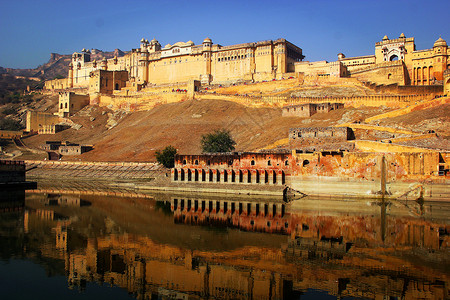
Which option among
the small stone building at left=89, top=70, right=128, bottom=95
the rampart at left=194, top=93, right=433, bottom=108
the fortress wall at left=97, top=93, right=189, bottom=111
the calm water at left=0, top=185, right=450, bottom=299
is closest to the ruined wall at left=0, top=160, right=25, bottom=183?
the calm water at left=0, top=185, right=450, bottom=299

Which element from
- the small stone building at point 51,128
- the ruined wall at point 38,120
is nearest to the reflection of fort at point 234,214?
the small stone building at point 51,128

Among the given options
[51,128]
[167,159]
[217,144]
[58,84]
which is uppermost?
[58,84]

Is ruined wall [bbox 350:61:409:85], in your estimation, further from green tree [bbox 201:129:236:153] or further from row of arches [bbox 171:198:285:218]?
row of arches [bbox 171:198:285:218]

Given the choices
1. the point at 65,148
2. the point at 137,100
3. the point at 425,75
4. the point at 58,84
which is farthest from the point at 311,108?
the point at 58,84

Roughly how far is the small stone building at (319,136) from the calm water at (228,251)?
428 inches

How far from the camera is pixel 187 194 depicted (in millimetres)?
42438

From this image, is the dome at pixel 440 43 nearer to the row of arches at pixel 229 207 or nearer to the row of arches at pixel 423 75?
the row of arches at pixel 423 75

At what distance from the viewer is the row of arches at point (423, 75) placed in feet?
218

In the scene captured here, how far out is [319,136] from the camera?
1756 inches

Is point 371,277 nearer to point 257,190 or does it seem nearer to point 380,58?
point 257,190

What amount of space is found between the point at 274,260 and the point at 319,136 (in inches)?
1052

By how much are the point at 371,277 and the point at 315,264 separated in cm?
278

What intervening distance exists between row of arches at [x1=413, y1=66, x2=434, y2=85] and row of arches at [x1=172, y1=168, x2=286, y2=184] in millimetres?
39671

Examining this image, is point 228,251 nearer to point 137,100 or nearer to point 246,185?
point 246,185
